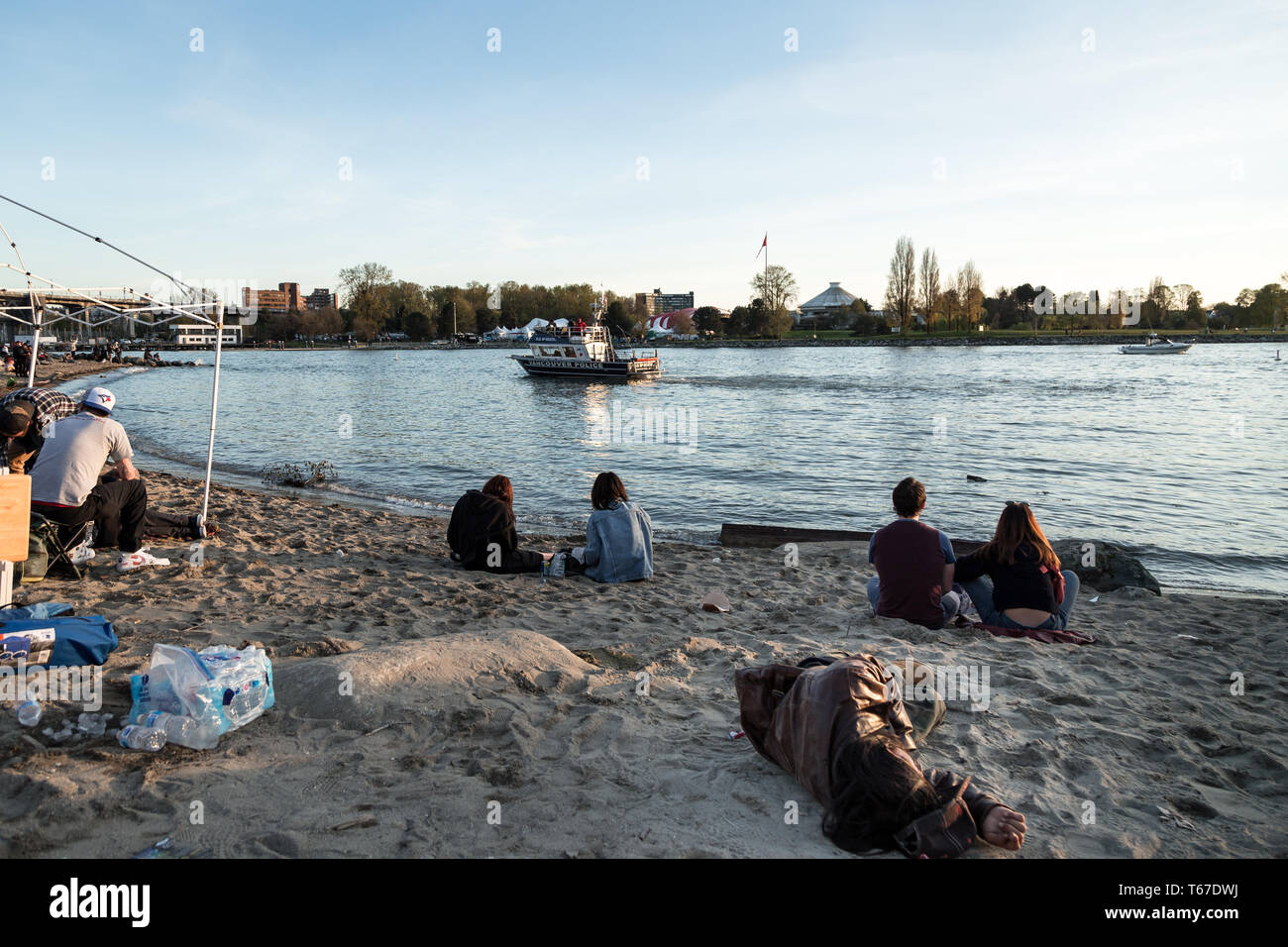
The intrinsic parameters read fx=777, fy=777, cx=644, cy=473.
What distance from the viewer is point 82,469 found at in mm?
6203

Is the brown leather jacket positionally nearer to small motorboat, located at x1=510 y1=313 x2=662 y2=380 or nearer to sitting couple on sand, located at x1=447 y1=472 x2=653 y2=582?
sitting couple on sand, located at x1=447 y1=472 x2=653 y2=582

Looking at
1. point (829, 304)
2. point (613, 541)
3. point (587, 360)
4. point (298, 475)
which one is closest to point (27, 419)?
point (613, 541)

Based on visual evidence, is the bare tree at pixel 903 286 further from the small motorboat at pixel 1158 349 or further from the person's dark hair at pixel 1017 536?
the person's dark hair at pixel 1017 536

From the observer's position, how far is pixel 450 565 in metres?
7.82

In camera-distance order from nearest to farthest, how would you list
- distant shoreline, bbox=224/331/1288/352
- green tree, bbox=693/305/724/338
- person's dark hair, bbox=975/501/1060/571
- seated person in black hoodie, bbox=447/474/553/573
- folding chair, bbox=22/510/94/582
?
1. person's dark hair, bbox=975/501/1060/571
2. folding chair, bbox=22/510/94/582
3. seated person in black hoodie, bbox=447/474/553/573
4. distant shoreline, bbox=224/331/1288/352
5. green tree, bbox=693/305/724/338

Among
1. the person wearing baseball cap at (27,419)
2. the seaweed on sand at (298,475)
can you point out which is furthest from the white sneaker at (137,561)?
the seaweed on sand at (298,475)

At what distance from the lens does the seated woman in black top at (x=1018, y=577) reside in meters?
Result: 5.59

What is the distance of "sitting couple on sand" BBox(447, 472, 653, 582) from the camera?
732 centimetres

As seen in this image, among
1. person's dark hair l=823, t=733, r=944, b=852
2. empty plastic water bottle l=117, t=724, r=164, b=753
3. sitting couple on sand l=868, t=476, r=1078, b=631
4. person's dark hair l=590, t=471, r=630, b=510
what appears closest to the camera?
person's dark hair l=823, t=733, r=944, b=852

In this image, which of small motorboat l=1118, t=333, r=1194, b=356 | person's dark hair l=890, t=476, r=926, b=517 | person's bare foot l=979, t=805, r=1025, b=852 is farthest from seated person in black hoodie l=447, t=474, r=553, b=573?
small motorboat l=1118, t=333, r=1194, b=356

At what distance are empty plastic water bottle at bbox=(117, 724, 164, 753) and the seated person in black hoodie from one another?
4.05m

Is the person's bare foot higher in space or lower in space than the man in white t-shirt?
lower

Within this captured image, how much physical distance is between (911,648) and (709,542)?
529 cm
